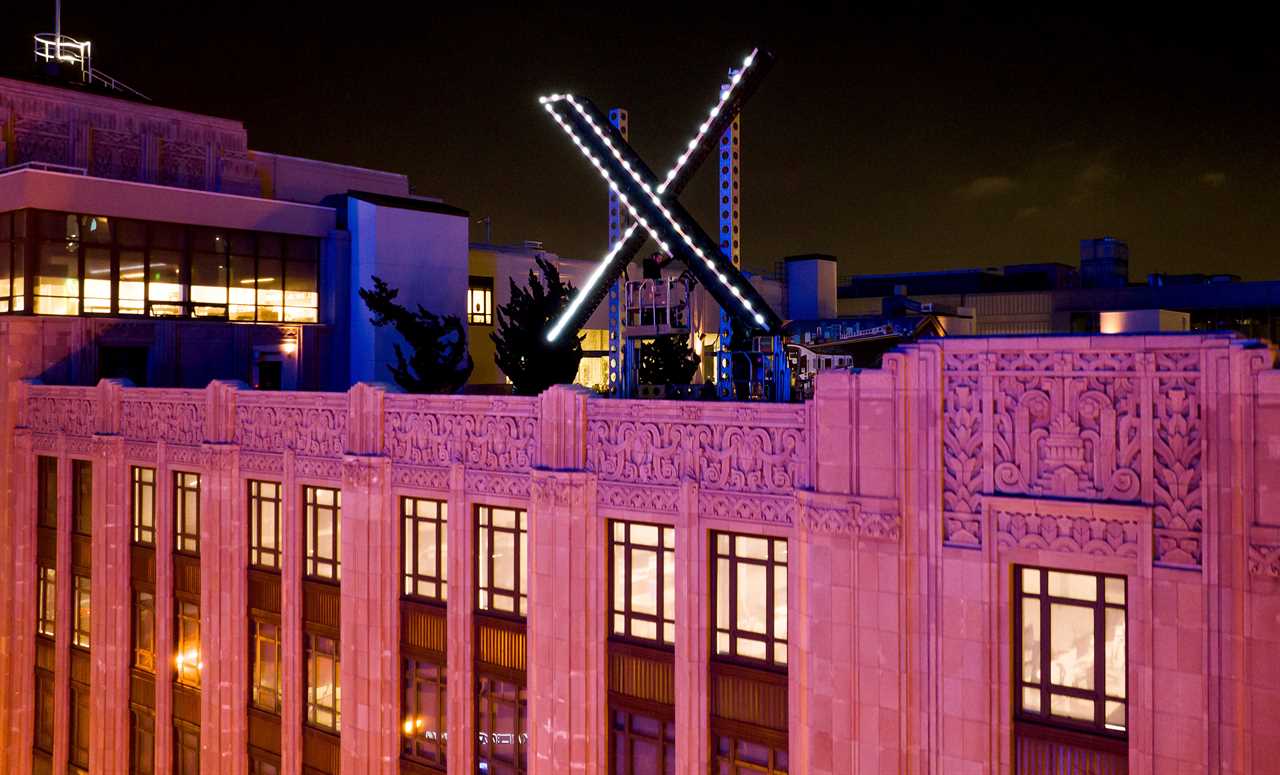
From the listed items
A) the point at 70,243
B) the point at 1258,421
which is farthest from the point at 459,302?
the point at 1258,421

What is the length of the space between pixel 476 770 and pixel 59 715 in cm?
1706

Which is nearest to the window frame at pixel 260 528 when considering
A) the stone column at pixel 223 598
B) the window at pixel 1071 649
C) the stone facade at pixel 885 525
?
the stone column at pixel 223 598

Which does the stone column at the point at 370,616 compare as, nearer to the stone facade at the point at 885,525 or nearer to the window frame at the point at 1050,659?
the stone facade at the point at 885,525

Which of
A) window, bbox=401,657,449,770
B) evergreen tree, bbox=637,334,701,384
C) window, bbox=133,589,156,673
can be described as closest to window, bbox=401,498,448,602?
window, bbox=401,657,449,770

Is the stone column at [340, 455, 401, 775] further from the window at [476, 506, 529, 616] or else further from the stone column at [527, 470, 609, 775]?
the stone column at [527, 470, 609, 775]

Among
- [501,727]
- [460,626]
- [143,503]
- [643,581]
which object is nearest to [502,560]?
[460,626]

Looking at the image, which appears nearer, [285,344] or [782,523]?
[782,523]

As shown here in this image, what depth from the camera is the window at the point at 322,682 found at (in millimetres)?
24719

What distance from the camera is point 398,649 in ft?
75.4

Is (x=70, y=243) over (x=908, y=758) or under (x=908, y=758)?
over

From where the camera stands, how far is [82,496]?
3139 cm

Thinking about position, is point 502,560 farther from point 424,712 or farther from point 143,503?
point 143,503

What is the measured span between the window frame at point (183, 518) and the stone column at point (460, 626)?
10223 millimetres

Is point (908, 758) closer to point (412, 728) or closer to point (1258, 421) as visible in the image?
point (1258, 421)
